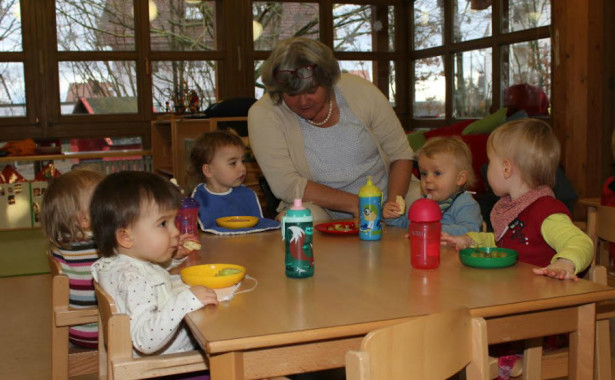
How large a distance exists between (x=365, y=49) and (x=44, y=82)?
3.25 meters

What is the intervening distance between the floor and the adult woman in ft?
2.69

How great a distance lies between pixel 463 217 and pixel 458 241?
437 mm

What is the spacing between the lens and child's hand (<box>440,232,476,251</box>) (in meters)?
1.97

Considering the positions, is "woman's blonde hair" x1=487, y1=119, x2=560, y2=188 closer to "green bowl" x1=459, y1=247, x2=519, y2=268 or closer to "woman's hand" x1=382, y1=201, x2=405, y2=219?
"green bowl" x1=459, y1=247, x2=519, y2=268

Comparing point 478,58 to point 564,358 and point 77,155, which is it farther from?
point 564,358

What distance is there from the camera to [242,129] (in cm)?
539

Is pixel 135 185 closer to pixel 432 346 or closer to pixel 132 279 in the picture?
pixel 132 279

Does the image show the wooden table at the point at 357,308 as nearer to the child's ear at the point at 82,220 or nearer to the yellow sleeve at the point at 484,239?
the yellow sleeve at the point at 484,239

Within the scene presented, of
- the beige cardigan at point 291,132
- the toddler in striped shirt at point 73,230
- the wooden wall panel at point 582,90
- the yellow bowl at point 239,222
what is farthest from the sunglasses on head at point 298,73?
the wooden wall panel at point 582,90

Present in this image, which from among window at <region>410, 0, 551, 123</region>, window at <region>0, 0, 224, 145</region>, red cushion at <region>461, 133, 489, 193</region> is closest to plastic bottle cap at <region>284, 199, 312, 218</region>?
red cushion at <region>461, 133, 489, 193</region>

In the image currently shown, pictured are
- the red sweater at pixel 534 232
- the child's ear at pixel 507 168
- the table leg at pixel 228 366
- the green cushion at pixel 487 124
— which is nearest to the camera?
the table leg at pixel 228 366

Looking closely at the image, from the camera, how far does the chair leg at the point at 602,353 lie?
185 centimetres

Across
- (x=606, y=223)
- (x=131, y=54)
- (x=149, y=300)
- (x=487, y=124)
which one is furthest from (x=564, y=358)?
(x=131, y=54)

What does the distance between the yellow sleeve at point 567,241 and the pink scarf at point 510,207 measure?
0.11 meters
